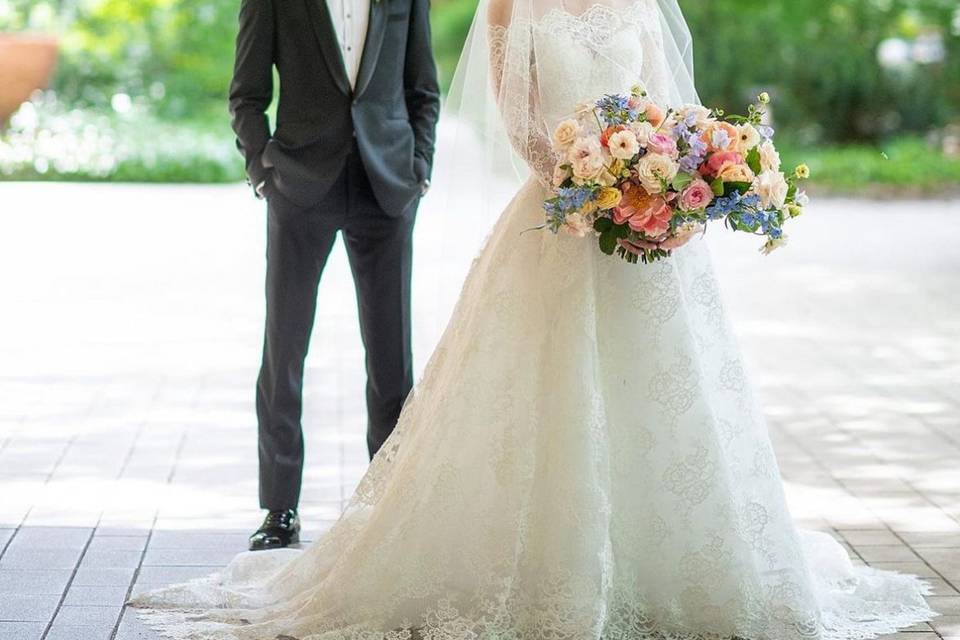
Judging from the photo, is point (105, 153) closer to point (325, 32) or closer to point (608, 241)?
point (325, 32)

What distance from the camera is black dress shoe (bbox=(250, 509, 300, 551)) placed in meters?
5.02

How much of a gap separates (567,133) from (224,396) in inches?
154

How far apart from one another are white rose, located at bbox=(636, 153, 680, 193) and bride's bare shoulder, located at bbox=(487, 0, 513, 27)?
683 mm

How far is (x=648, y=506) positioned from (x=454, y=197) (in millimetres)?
1084

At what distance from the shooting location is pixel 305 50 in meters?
4.85

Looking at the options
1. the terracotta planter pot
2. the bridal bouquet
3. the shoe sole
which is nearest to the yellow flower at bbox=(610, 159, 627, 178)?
the bridal bouquet

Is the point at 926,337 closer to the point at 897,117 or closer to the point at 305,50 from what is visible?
the point at 305,50

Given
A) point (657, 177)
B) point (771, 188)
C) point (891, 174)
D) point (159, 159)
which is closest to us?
point (657, 177)

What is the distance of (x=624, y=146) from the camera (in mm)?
3936

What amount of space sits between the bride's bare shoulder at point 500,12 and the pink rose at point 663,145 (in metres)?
0.63

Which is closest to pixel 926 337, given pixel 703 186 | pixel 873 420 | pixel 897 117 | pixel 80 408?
pixel 873 420

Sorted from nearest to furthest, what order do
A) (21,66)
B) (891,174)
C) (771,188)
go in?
(771,188)
(891,174)
(21,66)

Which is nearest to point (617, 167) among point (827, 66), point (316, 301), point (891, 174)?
point (316, 301)

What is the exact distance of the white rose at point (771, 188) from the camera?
4.01m
